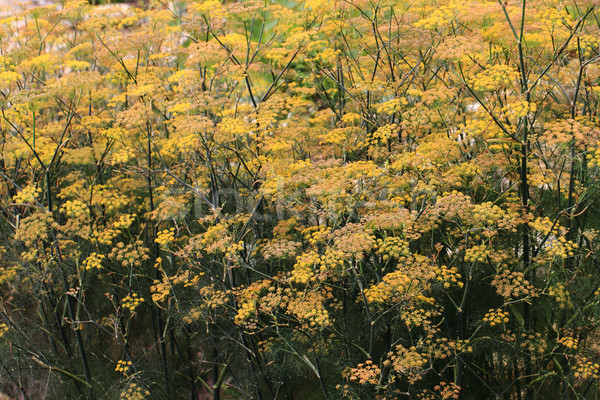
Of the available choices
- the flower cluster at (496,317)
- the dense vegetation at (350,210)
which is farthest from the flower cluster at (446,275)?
the flower cluster at (496,317)

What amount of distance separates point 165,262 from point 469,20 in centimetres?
489

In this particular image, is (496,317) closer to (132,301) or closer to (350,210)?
(350,210)

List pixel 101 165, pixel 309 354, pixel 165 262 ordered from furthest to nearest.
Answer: pixel 165 262 → pixel 101 165 → pixel 309 354

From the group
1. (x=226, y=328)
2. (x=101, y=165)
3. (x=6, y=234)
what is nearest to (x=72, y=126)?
(x=101, y=165)

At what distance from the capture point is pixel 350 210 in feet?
14.5

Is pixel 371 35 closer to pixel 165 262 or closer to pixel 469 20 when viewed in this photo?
pixel 469 20

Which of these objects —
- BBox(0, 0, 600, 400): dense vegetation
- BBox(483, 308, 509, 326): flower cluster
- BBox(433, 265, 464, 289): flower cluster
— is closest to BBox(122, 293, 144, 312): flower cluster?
BBox(0, 0, 600, 400): dense vegetation

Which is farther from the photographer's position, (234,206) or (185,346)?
(185,346)

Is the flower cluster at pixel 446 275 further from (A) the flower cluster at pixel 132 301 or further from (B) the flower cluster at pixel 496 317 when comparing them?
(A) the flower cluster at pixel 132 301

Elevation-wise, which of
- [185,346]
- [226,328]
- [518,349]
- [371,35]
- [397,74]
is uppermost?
[371,35]

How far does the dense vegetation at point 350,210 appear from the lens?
4621 mm

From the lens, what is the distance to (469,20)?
5.34 metres

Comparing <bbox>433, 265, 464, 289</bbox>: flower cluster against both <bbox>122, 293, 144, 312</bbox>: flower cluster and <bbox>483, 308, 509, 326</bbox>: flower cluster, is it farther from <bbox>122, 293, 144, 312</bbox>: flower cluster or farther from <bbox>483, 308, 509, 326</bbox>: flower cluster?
<bbox>122, 293, 144, 312</bbox>: flower cluster

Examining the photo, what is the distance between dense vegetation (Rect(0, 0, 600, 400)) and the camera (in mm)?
4621
